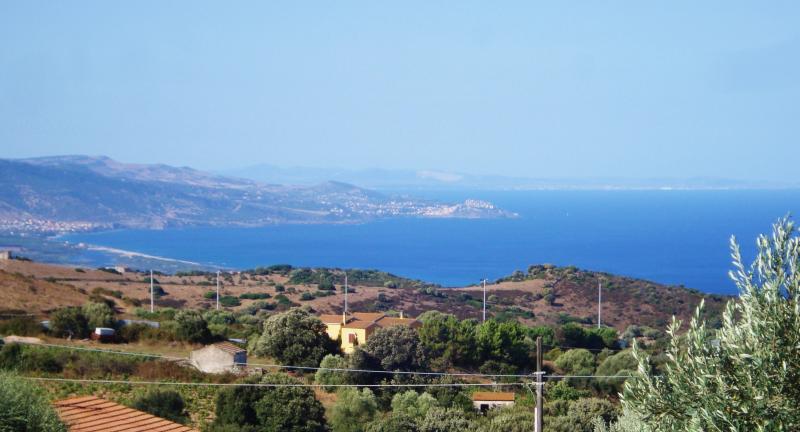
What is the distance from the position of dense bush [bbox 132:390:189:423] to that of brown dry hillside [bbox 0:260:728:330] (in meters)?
18.2

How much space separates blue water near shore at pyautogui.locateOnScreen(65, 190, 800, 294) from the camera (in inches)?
4301

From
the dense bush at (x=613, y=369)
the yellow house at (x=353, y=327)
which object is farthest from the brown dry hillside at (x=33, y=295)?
the dense bush at (x=613, y=369)

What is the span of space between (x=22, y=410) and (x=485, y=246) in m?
138

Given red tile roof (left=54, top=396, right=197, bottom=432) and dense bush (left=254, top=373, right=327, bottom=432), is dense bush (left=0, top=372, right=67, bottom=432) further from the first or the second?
dense bush (left=254, top=373, right=327, bottom=432)

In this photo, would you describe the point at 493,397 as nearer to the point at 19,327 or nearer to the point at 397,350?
the point at 397,350

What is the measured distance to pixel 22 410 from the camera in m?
10.2

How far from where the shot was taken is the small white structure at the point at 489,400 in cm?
2217

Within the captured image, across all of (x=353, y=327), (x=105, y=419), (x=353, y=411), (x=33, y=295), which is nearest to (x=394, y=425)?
(x=353, y=411)

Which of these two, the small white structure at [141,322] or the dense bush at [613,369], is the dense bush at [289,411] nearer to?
the dense bush at [613,369]

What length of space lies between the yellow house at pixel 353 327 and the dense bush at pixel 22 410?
17661 millimetres

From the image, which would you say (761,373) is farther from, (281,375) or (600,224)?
(600,224)


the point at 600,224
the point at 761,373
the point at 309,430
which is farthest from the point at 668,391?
the point at 600,224

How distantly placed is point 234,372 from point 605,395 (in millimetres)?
9857

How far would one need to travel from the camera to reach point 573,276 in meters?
61.4
